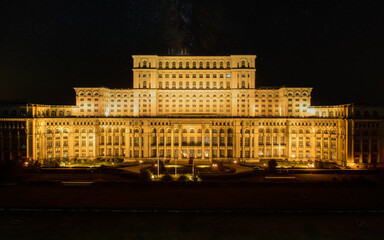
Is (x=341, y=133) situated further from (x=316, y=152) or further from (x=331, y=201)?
(x=331, y=201)

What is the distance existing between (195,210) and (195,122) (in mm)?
29869

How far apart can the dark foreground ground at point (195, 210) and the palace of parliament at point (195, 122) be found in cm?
1654

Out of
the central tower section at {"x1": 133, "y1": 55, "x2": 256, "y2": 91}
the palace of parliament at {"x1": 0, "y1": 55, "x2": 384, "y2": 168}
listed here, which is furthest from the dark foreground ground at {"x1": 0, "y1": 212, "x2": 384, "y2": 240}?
the central tower section at {"x1": 133, "y1": 55, "x2": 256, "y2": 91}

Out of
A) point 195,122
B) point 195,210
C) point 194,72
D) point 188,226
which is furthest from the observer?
point 194,72

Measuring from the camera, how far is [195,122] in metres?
58.4

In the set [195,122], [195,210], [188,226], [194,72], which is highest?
[194,72]

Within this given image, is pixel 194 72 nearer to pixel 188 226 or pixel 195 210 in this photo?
pixel 195 210

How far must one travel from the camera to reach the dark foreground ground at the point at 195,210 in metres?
25.2

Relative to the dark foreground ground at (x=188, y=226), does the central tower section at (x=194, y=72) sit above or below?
above

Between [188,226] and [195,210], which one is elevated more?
[195,210]

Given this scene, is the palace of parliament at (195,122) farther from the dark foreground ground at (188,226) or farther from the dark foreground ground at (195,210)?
the dark foreground ground at (188,226)

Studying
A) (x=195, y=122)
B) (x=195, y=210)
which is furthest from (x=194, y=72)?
(x=195, y=210)

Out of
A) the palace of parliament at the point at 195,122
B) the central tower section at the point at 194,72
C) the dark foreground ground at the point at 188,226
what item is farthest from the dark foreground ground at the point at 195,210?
the central tower section at the point at 194,72

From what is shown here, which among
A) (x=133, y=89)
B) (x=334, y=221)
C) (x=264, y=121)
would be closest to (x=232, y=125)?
(x=264, y=121)
